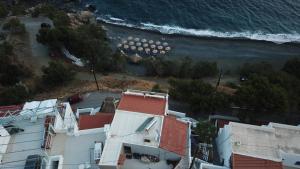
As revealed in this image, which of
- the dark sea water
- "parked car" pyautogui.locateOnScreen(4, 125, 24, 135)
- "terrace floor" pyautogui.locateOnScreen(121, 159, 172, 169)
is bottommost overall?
"terrace floor" pyautogui.locateOnScreen(121, 159, 172, 169)

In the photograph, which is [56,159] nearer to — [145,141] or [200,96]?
[145,141]

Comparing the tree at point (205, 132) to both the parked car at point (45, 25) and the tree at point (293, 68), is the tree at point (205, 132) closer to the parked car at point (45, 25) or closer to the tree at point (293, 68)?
the tree at point (293, 68)

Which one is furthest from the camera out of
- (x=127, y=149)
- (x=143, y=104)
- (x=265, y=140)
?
(x=143, y=104)

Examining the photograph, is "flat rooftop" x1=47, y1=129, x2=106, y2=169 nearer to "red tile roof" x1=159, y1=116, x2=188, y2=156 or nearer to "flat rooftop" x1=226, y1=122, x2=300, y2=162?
"red tile roof" x1=159, y1=116, x2=188, y2=156

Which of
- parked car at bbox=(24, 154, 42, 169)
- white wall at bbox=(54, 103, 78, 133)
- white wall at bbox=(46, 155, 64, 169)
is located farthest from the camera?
white wall at bbox=(54, 103, 78, 133)

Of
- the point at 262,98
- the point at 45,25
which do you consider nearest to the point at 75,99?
the point at 262,98

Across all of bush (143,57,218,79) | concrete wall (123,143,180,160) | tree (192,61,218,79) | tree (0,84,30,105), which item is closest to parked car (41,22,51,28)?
bush (143,57,218,79)
